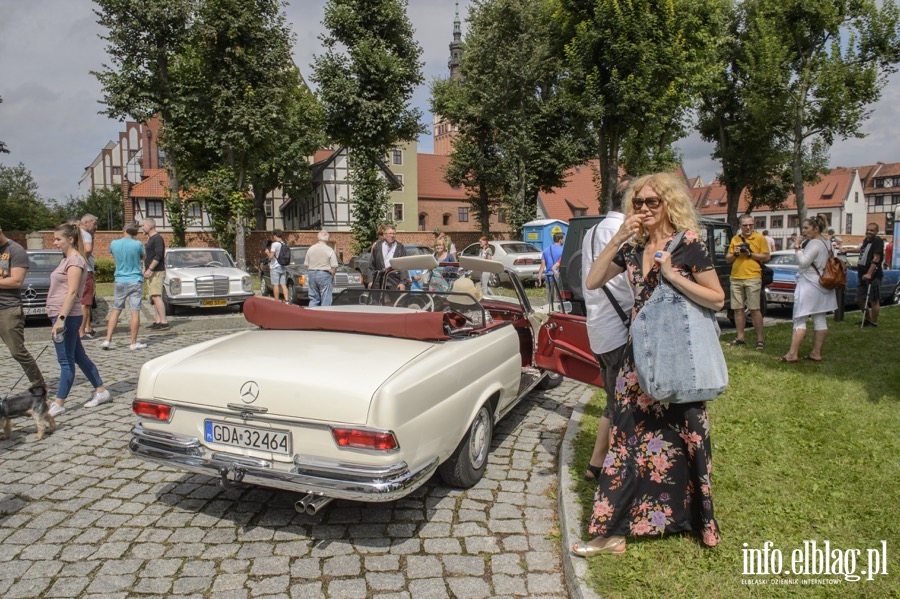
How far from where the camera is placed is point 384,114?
29.3 meters

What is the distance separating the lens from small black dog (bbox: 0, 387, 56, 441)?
4.85m

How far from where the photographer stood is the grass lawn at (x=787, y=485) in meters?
2.97

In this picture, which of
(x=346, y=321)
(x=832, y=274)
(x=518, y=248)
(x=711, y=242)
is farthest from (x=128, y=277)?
(x=518, y=248)

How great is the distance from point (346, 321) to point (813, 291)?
243 inches

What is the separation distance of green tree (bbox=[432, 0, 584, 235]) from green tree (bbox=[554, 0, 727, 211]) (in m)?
4.84

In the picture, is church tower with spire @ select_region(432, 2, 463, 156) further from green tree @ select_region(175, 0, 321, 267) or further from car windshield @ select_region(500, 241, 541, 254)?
car windshield @ select_region(500, 241, 541, 254)

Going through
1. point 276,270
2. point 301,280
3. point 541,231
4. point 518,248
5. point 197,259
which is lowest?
point 301,280

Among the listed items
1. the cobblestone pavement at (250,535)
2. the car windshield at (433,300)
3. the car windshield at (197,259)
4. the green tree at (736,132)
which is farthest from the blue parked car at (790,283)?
the green tree at (736,132)

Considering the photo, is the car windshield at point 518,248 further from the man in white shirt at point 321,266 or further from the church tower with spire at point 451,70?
the church tower with spire at point 451,70

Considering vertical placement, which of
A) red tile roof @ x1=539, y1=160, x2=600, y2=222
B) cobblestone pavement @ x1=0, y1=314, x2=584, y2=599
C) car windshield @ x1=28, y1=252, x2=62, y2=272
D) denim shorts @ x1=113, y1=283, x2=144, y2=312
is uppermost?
red tile roof @ x1=539, y1=160, x2=600, y2=222

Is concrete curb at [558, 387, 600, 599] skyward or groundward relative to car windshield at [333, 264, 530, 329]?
groundward

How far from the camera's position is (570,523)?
11.7 feet

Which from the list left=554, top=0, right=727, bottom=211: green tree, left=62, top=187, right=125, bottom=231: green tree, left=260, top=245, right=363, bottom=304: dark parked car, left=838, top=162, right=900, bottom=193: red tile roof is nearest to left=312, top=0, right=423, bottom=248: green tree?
left=554, top=0, right=727, bottom=211: green tree

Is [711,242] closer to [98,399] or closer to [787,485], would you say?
[787,485]
